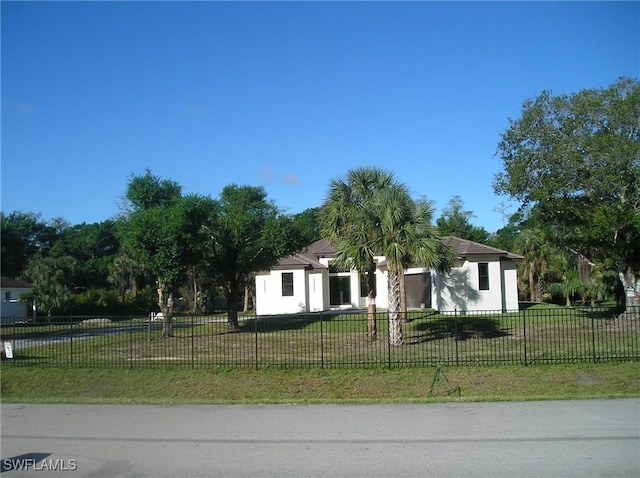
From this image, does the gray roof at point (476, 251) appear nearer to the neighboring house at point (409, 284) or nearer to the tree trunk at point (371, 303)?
the neighboring house at point (409, 284)

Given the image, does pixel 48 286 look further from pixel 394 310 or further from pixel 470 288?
pixel 394 310

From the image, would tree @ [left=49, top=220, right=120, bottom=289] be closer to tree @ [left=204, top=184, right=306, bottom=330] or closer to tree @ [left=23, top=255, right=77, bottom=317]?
tree @ [left=23, top=255, right=77, bottom=317]

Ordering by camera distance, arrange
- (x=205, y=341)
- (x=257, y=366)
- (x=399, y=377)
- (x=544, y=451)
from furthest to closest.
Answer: (x=205, y=341) → (x=257, y=366) → (x=399, y=377) → (x=544, y=451)

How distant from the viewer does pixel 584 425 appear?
29.3 ft

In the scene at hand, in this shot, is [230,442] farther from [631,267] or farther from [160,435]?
[631,267]

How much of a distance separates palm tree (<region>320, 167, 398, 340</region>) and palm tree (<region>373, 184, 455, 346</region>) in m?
0.47

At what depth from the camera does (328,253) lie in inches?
1531

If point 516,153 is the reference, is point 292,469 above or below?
below

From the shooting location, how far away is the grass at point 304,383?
13.1 m

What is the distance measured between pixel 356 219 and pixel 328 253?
17953mm

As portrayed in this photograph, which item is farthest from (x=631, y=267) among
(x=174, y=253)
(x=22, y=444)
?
(x=22, y=444)

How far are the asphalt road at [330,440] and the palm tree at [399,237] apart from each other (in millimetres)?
9255

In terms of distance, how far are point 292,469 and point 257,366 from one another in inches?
340

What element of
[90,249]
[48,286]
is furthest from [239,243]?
[90,249]
